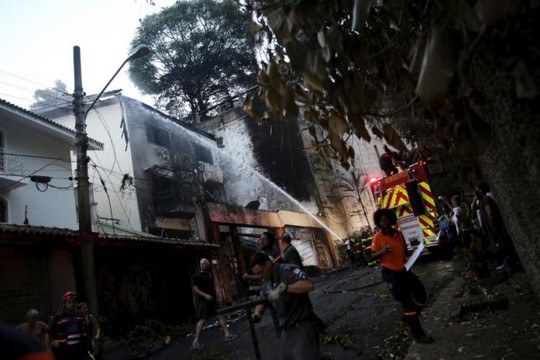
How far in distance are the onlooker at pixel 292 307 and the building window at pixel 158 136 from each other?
21307 millimetres

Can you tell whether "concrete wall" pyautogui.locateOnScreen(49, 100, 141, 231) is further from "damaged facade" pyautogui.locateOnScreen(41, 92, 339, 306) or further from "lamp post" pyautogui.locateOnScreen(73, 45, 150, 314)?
"lamp post" pyautogui.locateOnScreen(73, 45, 150, 314)

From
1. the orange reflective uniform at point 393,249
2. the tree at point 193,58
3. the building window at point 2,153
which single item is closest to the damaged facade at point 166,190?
the building window at point 2,153

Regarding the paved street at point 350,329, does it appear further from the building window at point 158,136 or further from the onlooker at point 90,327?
the building window at point 158,136

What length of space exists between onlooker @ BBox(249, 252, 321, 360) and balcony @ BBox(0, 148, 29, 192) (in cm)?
1429

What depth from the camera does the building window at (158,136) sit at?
24.0 meters

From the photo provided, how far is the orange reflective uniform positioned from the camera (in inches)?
199

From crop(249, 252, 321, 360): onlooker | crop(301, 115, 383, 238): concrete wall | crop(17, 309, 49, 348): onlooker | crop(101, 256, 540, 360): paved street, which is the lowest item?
crop(101, 256, 540, 360): paved street

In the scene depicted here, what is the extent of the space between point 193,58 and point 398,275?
30.9 m

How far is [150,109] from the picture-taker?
80.3ft

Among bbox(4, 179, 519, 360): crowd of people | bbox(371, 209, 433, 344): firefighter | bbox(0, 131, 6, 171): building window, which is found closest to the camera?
bbox(4, 179, 519, 360): crowd of people

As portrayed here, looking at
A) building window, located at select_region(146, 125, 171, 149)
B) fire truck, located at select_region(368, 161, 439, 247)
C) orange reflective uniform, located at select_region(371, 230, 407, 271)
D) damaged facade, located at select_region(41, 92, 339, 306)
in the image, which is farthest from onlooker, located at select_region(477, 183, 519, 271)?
building window, located at select_region(146, 125, 171, 149)

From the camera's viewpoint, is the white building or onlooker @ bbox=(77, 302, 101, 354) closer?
onlooker @ bbox=(77, 302, 101, 354)

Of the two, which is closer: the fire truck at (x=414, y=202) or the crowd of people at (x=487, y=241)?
the crowd of people at (x=487, y=241)

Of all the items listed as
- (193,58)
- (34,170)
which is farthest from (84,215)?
(193,58)
